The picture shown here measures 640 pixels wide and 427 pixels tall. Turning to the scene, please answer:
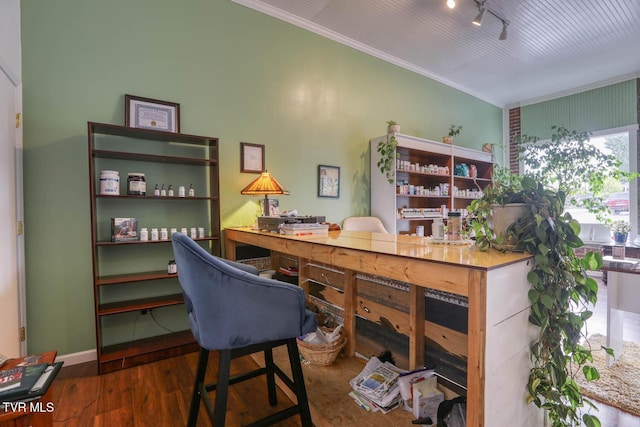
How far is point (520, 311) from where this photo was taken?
1044mm

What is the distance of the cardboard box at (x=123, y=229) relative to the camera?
221 cm

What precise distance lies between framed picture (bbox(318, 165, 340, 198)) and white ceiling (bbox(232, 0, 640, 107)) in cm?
156

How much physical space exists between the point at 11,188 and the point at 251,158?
172cm

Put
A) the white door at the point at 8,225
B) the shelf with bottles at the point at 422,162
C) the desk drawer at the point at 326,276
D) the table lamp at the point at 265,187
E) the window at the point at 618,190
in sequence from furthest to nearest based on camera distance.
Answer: the window at the point at 618,190 < the shelf with bottles at the point at 422,162 < the table lamp at the point at 265,187 < the desk drawer at the point at 326,276 < the white door at the point at 8,225

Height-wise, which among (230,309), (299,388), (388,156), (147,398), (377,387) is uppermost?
(388,156)

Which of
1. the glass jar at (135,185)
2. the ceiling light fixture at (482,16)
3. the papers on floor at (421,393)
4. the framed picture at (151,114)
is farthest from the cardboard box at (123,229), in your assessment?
the ceiling light fixture at (482,16)

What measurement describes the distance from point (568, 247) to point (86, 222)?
2.93 meters

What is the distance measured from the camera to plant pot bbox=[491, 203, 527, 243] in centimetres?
121

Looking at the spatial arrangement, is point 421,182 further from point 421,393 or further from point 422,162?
point 421,393

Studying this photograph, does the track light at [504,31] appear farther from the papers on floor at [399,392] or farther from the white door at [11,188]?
the white door at [11,188]

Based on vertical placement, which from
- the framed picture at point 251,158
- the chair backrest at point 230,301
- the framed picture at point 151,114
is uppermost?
the framed picture at point 151,114

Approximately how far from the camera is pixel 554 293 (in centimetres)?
107

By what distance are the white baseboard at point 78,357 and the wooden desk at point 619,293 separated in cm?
368

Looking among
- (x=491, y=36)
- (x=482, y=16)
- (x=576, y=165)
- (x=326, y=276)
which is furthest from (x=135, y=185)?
(x=576, y=165)
